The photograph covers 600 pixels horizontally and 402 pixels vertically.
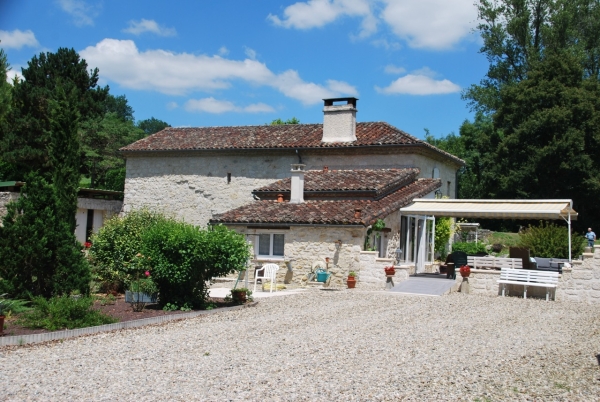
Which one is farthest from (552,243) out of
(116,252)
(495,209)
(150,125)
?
(150,125)

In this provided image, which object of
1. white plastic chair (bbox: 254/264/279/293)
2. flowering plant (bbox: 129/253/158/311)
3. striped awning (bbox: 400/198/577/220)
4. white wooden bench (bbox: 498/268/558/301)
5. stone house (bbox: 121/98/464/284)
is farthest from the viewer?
stone house (bbox: 121/98/464/284)

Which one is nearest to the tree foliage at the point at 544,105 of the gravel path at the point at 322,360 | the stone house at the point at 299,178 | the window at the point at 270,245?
the stone house at the point at 299,178

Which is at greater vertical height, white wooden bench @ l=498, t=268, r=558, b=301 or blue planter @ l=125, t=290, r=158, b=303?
white wooden bench @ l=498, t=268, r=558, b=301

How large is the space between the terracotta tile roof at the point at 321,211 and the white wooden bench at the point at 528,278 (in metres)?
4.70

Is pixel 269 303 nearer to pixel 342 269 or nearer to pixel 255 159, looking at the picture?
pixel 342 269

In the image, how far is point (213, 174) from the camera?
32.8m

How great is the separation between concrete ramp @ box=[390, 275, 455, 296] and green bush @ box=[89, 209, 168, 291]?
329 inches

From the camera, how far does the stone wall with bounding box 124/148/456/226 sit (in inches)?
1211

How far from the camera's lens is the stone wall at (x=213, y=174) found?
30766mm

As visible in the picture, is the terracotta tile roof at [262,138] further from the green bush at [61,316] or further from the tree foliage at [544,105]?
the green bush at [61,316]

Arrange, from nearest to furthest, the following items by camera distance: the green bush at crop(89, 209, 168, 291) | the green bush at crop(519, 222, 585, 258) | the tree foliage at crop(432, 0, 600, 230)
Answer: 1. the green bush at crop(89, 209, 168, 291)
2. the green bush at crop(519, 222, 585, 258)
3. the tree foliage at crop(432, 0, 600, 230)

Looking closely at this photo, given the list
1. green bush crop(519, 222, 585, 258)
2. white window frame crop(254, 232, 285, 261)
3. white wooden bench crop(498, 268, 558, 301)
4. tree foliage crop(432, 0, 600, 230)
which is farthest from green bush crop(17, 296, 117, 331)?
tree foliage crop(432, 0, 600, 230)

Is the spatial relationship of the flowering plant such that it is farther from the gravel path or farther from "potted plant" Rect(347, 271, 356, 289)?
"potted plant" Rect(347, 271, 356, 289)

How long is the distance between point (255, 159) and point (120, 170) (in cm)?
1618
